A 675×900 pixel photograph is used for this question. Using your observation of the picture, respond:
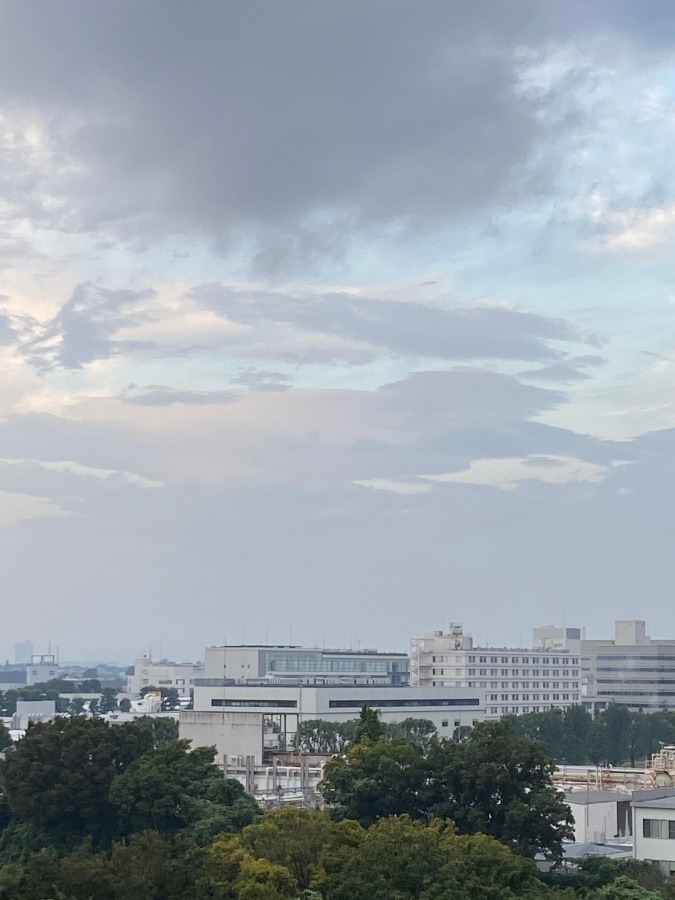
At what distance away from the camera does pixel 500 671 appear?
150125 millimetres

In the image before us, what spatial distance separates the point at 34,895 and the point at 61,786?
67.2 feet

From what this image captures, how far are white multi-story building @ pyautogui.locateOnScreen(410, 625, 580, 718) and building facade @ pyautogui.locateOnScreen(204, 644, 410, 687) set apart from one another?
28.8ft

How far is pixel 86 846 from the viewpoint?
3906 cm

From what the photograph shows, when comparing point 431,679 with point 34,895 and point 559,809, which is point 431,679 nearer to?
point 559,809

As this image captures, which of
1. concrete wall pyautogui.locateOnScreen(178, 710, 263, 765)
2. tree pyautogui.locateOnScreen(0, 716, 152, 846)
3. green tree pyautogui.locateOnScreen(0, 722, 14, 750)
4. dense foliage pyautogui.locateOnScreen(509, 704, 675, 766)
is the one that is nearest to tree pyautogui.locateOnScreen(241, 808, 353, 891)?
tree pyautogui.locateOnScreen(0, 716, 152, 846)

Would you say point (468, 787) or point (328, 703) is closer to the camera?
point (468, 787)

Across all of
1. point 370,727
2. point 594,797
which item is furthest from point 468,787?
point 594,797

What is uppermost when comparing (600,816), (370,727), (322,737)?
(370,727)

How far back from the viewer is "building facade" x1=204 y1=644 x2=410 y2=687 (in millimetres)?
130500

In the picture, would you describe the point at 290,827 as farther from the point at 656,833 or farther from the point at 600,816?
the point at 600,816

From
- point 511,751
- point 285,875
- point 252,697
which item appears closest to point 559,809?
point 511,751

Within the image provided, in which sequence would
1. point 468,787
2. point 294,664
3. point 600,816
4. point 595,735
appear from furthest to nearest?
point 294,664 → point 595,735 → point 600,816 → point 468,787

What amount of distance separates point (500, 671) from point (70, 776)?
10501 centimetres

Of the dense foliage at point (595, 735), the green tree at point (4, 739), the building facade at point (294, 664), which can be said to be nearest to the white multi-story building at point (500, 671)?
the building facade at point (294, 664)
